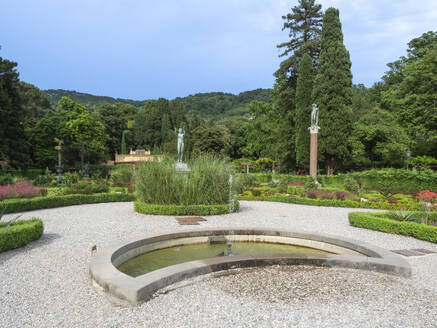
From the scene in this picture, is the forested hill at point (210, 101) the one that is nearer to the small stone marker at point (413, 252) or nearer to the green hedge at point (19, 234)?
the small stone marker at point (413, 252)

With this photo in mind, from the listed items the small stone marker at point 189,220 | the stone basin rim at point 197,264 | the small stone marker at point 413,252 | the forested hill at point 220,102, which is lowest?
the small stone marker at point 189,220

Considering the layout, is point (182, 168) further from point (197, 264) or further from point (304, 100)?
point (304, 100)

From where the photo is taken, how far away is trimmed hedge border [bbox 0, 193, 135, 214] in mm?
9180

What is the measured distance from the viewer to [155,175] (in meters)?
9.26

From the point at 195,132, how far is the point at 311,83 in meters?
16.8

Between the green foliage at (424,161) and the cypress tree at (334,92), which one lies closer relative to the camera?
the green foliage at (424,161)

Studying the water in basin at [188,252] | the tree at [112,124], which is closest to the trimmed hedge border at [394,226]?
the water in basin at [188,252]

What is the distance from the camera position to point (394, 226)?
688cm

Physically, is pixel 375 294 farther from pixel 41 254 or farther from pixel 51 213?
pixel 51 213

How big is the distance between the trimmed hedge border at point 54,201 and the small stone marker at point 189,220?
474 cm

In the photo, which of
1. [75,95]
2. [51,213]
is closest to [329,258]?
[51,213]

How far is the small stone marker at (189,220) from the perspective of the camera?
301 inches

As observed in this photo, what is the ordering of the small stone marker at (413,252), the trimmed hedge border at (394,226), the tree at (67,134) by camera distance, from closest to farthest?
the small stone marker at (413,252) < the trimmed hedge border at (394,226) < the tree at (67,134)

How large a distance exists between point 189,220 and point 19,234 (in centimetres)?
380
